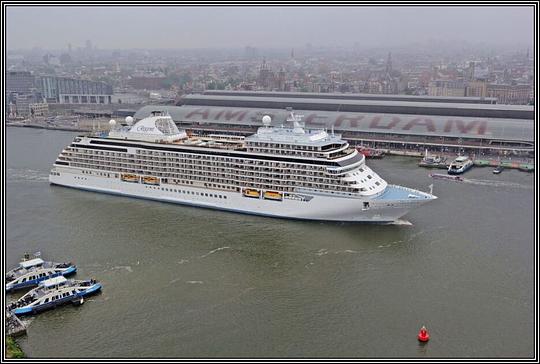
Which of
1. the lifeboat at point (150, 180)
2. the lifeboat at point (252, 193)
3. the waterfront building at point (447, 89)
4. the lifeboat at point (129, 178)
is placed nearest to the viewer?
the lifeboat at point (252, 193)

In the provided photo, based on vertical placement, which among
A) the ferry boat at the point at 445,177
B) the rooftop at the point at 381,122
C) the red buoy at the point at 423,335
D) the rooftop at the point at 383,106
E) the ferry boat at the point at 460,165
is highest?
the rooftop at the point at 383,106

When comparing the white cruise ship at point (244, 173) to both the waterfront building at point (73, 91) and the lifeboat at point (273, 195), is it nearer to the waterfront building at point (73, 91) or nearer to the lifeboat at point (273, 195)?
the lifeboat at point (273, 195)

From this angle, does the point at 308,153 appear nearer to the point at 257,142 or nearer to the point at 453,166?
the point at 257,142

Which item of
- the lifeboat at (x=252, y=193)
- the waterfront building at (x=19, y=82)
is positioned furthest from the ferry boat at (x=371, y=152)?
the waterfront building at (x=19, y=82)

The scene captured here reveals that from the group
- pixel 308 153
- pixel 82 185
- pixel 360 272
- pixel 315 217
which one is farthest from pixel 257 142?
pixel 82 185

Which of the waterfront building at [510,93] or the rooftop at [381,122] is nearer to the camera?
the rooftop at [381,122]

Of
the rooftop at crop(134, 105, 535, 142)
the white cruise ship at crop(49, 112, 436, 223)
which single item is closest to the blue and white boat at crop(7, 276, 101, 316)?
the white cruise ship at crop(49, 112, 436, 223)

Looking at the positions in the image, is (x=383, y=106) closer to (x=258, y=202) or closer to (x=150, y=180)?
(x=258, y=202)
